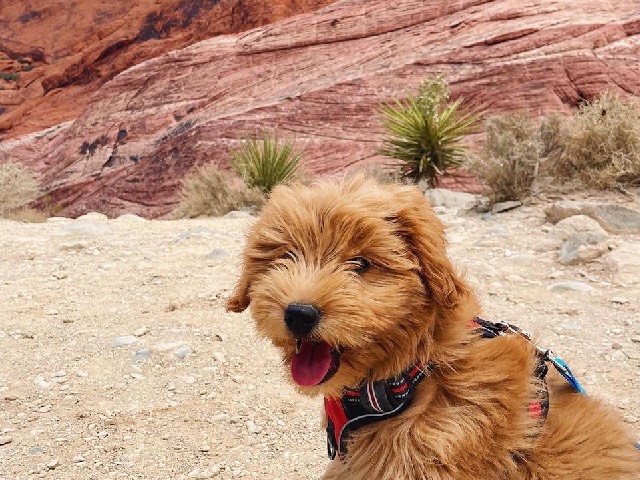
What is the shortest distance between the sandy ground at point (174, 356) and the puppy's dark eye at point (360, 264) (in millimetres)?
995

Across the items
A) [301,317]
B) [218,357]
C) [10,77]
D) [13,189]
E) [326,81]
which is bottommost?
[10,77]

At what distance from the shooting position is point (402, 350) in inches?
79.4

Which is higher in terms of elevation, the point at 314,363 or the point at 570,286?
the point at 314,363

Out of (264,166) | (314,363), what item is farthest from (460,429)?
(264,166)

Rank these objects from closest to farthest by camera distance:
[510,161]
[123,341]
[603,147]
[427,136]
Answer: [123,341] → [603,147] → [510,161] → [427,136]

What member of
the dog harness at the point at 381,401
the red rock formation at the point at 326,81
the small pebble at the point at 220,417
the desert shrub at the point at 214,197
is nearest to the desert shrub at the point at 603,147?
the desert shrub at the point at 214,197

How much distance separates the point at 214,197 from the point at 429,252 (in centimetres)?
1200

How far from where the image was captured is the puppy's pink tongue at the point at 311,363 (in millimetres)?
1958

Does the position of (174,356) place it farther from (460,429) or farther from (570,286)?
(570,286)

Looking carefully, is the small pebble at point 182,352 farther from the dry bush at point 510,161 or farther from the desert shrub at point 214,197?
the desert shrub at point 214,197

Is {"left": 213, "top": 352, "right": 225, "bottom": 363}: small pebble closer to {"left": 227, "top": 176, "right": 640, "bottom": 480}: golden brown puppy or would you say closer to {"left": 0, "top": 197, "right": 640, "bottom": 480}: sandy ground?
{"left": 0, "top": 197, "right": 640, "bottom": 480}: sandy ground

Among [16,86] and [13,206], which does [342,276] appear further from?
[16,86]

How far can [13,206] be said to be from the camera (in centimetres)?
1499

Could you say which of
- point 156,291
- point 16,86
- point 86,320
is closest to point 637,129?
point 156,291
